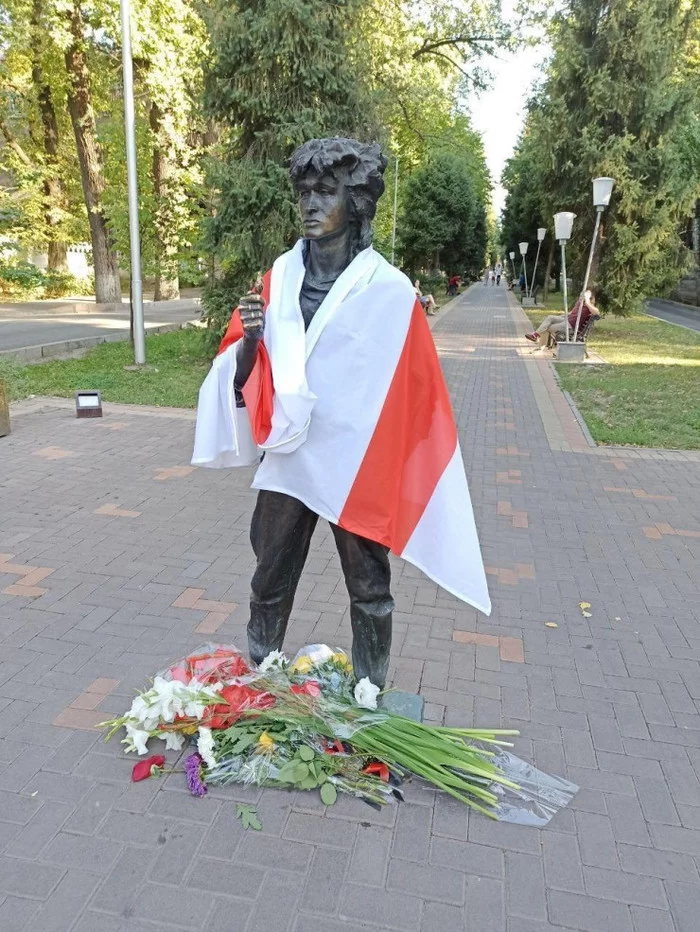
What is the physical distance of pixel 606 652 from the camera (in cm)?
368

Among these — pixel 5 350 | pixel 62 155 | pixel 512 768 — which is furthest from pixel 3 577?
pixel 62 155

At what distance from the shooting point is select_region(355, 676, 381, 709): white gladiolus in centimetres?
283

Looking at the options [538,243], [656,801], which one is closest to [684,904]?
[656,801]

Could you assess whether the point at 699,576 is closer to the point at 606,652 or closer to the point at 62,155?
the point at 606,652

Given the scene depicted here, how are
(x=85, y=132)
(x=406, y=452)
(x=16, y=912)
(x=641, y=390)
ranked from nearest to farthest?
(x=16, y=912), (x=406, y=452), (x=641, y=390), (x=85, y=132)

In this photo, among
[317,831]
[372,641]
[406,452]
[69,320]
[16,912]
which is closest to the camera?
[16,912]

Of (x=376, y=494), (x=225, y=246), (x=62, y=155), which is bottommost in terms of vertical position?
(x=376, y=494)

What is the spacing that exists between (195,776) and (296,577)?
0.82 metres

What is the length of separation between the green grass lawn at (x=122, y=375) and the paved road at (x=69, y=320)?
1959 millimetres

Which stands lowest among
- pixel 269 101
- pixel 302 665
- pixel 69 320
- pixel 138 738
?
pixel 138 738

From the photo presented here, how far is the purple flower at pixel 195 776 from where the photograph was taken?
2.55 m

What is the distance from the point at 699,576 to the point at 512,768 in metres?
2.62

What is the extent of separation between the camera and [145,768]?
264 cm

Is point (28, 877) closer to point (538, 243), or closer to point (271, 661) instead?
point (271, 661)
